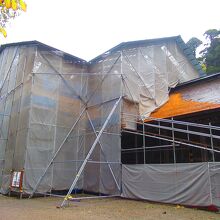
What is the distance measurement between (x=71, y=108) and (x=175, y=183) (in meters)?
7.87

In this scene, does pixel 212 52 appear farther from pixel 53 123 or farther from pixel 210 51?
pixel 53 123

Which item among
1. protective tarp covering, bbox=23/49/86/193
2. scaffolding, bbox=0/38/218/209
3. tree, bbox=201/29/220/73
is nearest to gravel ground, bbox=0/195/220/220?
scaffolding, bbox=0/38/218/209

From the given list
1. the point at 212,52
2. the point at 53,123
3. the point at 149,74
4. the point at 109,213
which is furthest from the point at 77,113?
the point at 212,52

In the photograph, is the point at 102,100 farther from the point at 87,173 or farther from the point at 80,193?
the point at 80,193

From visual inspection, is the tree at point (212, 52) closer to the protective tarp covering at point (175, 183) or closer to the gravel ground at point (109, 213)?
the protective tarp covering at point (175, 183)

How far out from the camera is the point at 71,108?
15438 millimetres

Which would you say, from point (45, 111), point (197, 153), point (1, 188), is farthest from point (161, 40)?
point (1, 188)

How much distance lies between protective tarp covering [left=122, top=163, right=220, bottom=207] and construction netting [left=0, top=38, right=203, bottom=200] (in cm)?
98

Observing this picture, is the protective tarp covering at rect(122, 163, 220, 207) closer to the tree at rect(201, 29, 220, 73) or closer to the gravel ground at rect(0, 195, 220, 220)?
the gravel ground at rect(0, 195, 220, 220)

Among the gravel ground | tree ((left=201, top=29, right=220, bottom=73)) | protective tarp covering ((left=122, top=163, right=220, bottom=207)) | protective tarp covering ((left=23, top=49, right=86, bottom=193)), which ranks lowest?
the gravel ground

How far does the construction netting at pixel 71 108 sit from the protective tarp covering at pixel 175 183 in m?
0.98

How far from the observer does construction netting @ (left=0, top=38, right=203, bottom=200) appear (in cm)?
1323

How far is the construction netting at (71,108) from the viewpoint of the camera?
1323 cm

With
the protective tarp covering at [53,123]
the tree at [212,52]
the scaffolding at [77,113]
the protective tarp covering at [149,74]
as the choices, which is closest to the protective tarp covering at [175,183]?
the scaffolding at [77,113]
